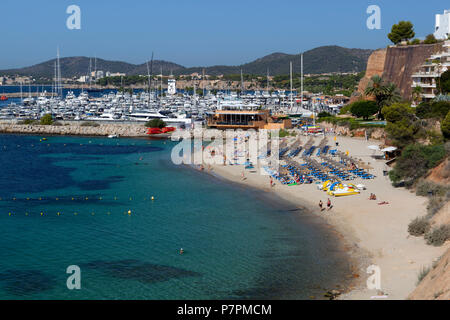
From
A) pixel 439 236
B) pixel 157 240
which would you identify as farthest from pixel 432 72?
pixel 157 240

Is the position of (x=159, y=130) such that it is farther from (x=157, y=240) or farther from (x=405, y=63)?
(x=157, y=240)

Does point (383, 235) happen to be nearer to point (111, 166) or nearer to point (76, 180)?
point (76, 180)

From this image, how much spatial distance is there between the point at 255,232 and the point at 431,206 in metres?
9.45

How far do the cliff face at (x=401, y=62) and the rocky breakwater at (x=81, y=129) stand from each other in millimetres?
35547

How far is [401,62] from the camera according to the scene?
231ft

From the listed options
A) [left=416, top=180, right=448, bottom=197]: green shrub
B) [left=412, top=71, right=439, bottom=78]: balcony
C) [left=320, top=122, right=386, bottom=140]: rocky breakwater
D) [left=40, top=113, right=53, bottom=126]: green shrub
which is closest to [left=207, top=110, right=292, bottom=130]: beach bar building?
[left=320, top=122, right=386, bottom=140]: rocky breakwater

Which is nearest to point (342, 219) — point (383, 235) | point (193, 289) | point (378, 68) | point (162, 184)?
point (383, 235)

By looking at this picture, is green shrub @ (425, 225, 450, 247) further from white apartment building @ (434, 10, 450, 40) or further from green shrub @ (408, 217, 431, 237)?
white apartment building @ (434, 10, 450, 40)

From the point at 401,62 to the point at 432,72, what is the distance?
457 inches

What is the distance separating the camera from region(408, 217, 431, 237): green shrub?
24.4m

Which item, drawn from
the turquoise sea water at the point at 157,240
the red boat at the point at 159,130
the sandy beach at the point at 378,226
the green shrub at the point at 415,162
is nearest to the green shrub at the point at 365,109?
the sandy beach at the point at 378,226

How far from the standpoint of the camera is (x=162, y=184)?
42625 mm

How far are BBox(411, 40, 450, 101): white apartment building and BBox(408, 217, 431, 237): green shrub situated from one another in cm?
3667

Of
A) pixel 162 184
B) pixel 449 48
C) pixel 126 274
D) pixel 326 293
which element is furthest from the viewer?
pixel 449 48
